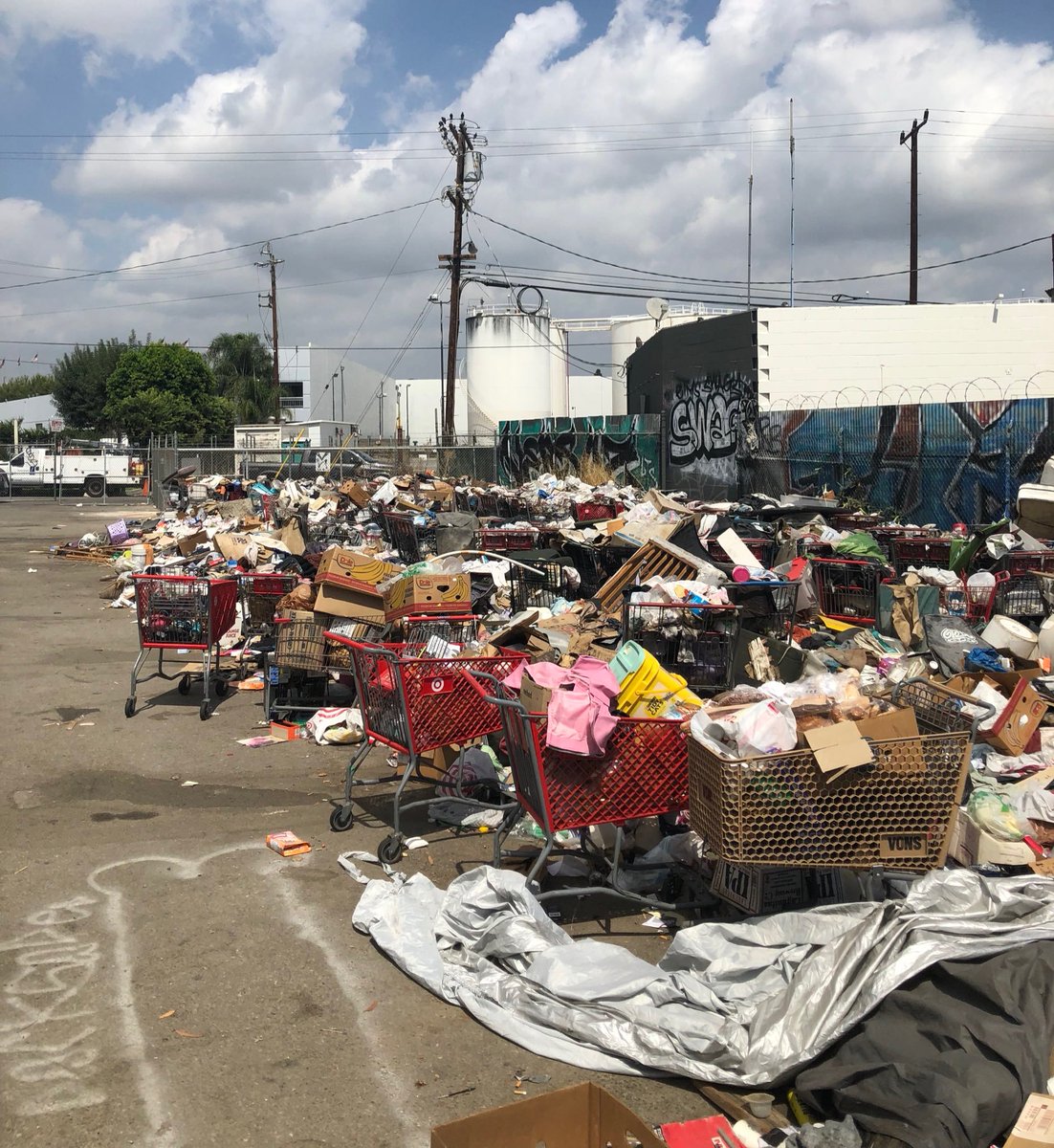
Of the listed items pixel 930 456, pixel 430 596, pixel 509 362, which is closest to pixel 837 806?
pixel 430 596

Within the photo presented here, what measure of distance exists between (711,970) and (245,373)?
6961 cm

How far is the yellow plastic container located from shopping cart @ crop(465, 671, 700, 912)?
0.68 ft

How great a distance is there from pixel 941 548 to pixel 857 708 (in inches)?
261

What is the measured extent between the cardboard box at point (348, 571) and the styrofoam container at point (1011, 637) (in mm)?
4354

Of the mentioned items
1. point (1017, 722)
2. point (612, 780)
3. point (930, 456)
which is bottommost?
point (1017, 722)

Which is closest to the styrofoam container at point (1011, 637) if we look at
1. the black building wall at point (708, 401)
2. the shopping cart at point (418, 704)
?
the shopping cart at point (418, 704)

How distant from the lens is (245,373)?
69.3m

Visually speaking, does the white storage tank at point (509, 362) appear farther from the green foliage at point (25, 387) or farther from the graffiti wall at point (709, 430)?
the green foliage at point (25, 387)

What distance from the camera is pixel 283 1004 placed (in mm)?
3775

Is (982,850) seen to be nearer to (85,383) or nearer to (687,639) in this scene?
(687,639)

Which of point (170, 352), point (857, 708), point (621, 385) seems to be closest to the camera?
point (857, 708)

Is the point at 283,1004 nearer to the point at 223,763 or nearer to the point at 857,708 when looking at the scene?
the point at 857,708

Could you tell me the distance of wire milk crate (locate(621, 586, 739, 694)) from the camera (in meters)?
7.15

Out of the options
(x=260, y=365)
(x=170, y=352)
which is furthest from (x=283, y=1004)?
(x=260, y=365)
